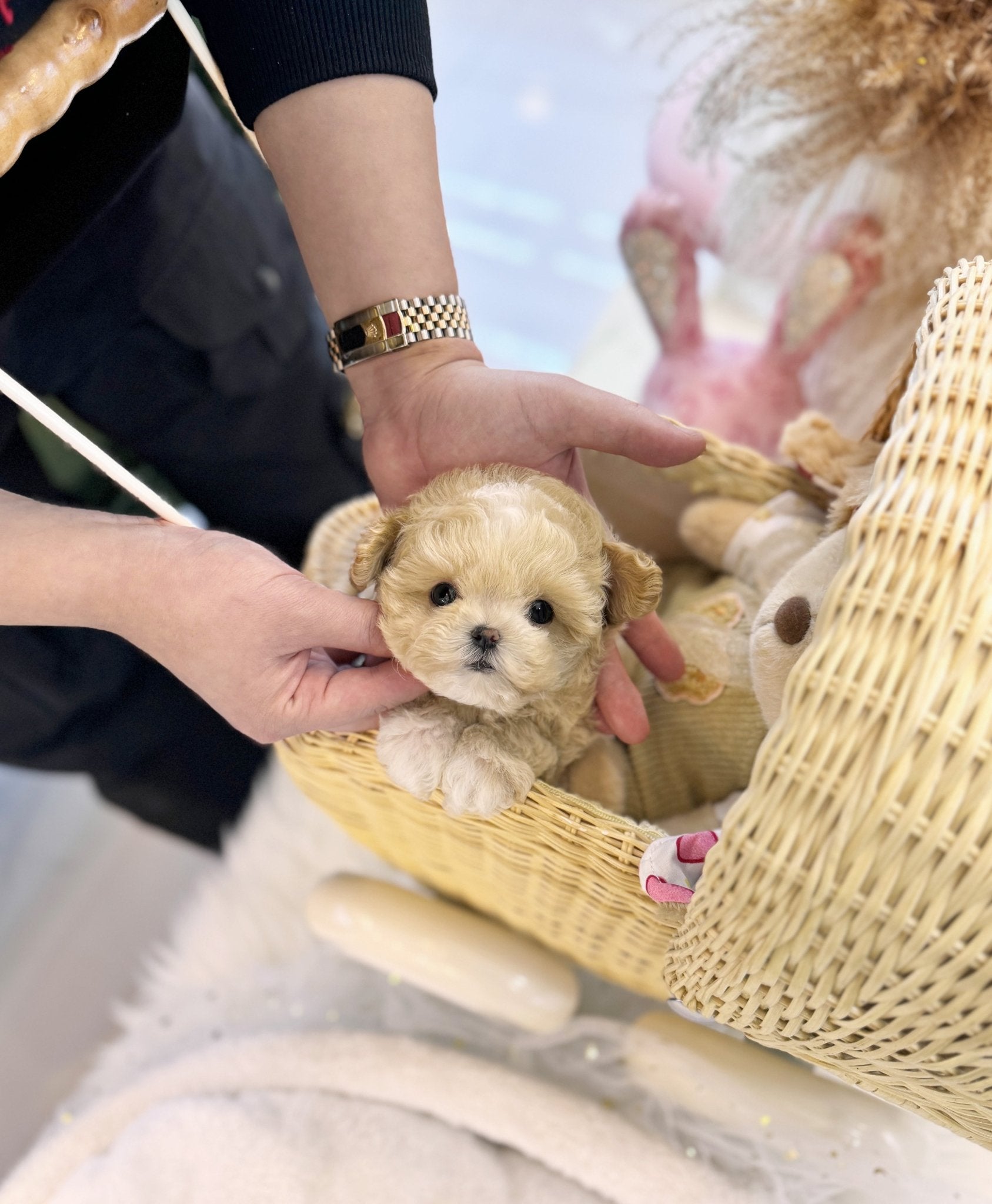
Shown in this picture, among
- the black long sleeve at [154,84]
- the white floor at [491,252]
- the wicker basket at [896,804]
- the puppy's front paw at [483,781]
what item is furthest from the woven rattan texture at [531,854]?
the white floor at [491,252]

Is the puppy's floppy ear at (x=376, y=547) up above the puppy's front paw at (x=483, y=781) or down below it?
above

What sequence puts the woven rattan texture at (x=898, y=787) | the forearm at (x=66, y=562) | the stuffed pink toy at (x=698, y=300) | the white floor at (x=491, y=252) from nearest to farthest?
the woven rattan texture at (x=898, y=787) → the forearm at (x=66, y=562) → the stuffed pink toy at (x=698, y=300) → the white floor at (x=491, y=252)

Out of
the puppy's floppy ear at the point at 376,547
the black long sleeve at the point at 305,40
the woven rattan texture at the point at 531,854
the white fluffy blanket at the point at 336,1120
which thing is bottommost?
the white fluffy blanket at the point at 336,1120

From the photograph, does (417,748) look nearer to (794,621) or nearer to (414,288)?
(794,621)

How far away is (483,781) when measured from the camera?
679 mm

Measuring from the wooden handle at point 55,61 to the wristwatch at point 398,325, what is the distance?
277mm

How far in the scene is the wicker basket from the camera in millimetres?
433

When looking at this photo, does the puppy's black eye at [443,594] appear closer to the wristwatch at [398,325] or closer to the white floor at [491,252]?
the wristwatch at [398,325]

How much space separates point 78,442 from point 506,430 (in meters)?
0.36

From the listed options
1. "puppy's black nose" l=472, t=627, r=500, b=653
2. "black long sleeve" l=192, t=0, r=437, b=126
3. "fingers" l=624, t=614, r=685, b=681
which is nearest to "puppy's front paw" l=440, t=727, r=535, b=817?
"puppy's black nose" l=472, t=627, r=500, b=653

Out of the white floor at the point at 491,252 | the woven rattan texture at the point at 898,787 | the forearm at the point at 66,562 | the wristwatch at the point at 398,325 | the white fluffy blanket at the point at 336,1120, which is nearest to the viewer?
the woven rattan texture at the point at 898,787

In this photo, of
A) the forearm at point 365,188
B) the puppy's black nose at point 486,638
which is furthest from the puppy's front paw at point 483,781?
the forearm at point 365,188

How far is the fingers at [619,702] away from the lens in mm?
785

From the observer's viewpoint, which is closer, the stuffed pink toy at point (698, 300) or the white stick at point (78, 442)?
the white stick at point (78, 442)
